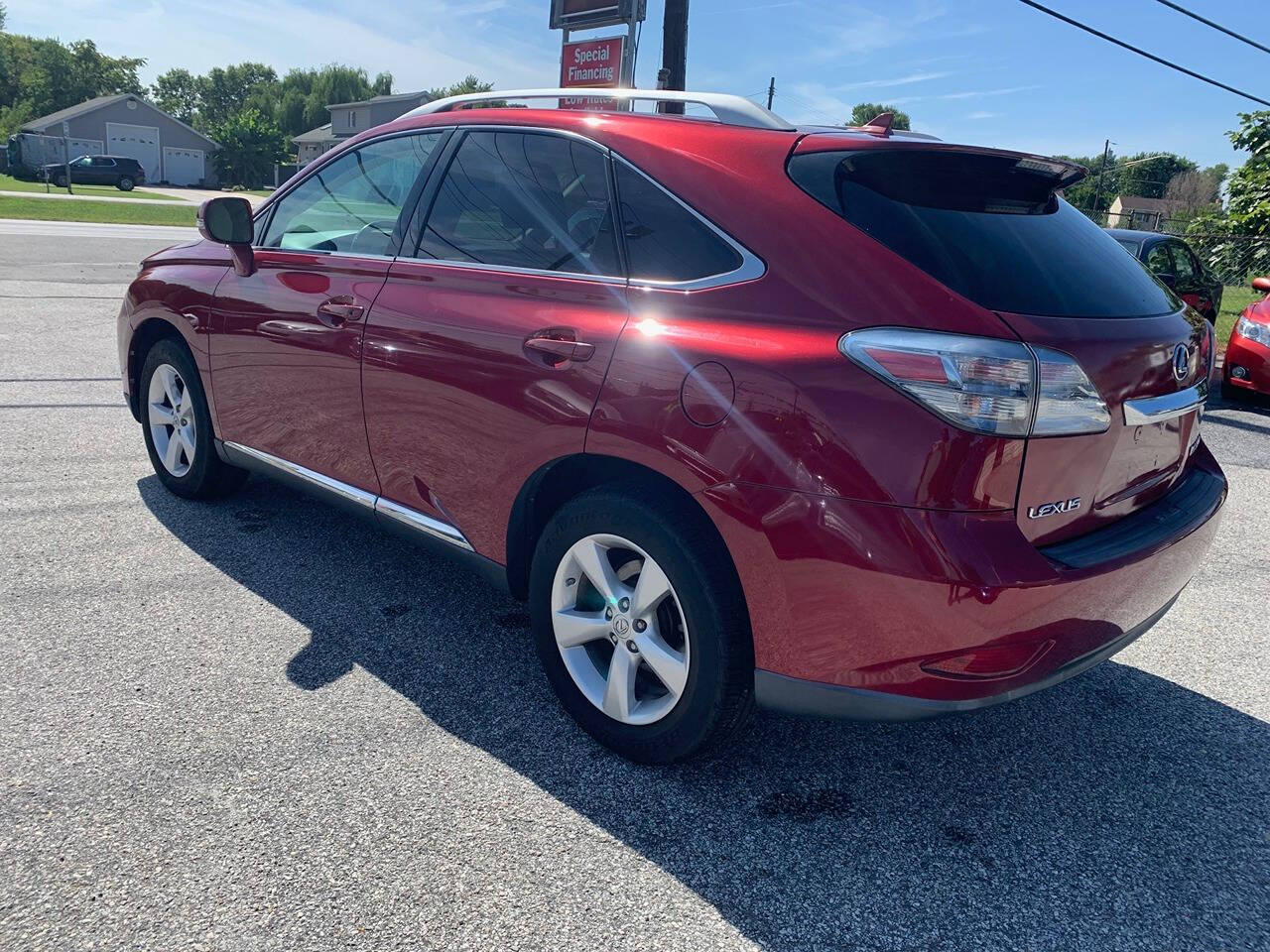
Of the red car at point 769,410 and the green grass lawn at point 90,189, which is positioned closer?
the red car at point 769,410

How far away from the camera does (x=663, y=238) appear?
2.63 metres

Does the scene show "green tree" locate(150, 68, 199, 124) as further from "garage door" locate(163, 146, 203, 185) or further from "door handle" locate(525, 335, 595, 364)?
"door handle" locate(525, 335, 595, 364)

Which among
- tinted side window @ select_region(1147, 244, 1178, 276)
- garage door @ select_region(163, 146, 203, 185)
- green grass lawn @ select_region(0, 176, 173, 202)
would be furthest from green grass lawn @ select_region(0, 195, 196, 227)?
garage door @ select_region(163, 146, 203, 185)

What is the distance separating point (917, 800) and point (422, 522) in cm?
177

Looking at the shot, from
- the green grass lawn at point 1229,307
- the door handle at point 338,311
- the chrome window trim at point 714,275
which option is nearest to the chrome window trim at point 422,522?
the door handle at point 338,311

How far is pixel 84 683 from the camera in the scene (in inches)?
118

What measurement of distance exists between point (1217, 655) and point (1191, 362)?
1530 millimetres

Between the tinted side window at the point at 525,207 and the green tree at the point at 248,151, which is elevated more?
the green tree at the point at 248,151

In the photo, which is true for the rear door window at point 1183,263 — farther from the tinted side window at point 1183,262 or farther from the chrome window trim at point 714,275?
the chrome window trim at point 714,275

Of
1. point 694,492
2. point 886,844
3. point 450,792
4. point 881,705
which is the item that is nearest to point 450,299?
point 694,492

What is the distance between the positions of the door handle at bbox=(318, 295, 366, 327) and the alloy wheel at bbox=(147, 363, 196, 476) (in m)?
1.28

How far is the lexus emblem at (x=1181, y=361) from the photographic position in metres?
2.62

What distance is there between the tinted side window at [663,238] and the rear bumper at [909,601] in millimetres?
613

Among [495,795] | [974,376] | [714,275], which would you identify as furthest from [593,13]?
[495,795]
